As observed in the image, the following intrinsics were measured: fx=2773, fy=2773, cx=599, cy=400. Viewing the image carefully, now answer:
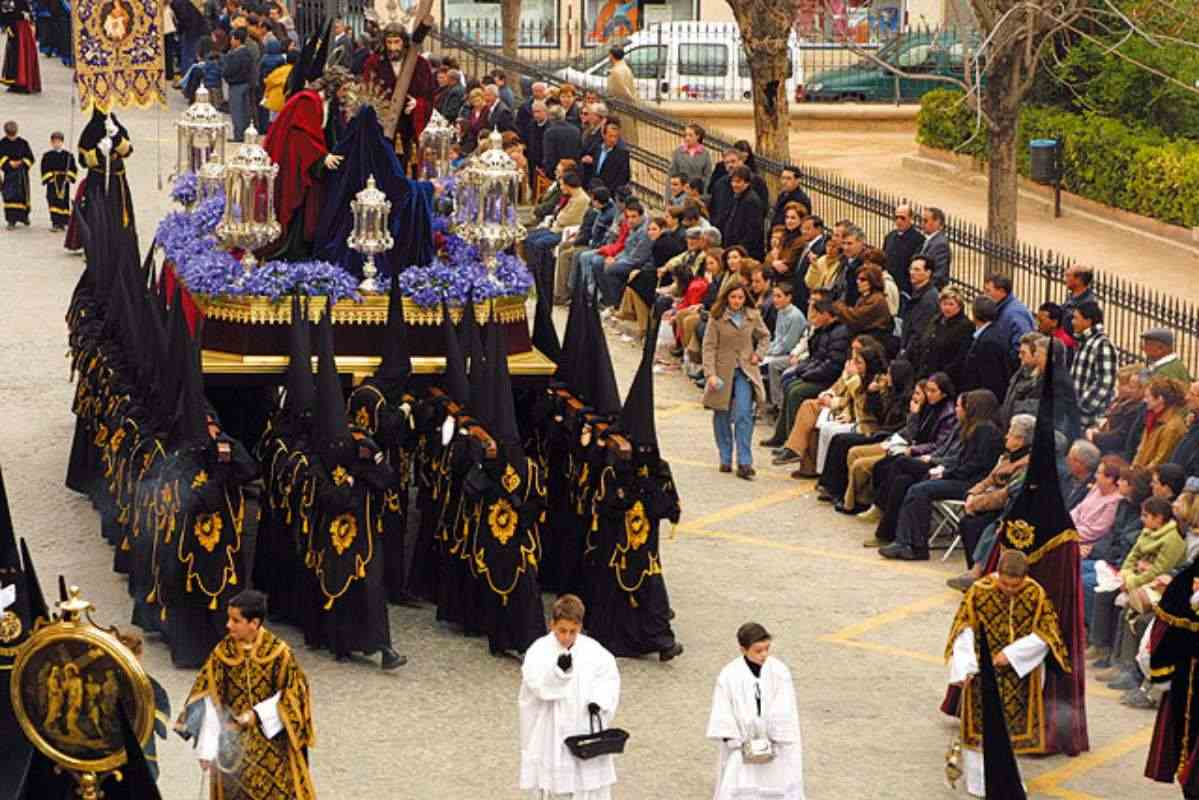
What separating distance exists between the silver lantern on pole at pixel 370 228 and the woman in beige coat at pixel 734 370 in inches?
131

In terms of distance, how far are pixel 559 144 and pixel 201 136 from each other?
10620 mm

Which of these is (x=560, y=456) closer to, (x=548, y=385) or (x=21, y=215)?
(x=548, y=385)

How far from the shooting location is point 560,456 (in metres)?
17.9

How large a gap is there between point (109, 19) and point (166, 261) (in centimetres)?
404

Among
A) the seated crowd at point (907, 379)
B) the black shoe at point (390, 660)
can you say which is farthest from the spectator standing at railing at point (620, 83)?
the black shoe at point (390, 660)

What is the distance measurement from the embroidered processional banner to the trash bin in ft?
39.5

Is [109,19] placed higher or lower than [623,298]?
higher

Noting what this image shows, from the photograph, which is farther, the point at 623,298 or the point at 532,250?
the point at 532,250

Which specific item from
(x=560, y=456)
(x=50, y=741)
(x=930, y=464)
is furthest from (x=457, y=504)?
(x=50, y=741)

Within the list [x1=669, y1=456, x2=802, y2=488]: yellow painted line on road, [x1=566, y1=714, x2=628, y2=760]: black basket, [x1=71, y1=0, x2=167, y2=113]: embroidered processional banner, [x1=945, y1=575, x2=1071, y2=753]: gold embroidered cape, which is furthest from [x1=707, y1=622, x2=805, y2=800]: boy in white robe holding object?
[x1=71, y1=0, x2=167, y2=113]: embroidered processional banner

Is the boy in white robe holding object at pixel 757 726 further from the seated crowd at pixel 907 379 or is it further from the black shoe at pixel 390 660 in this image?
the black shoe at pixel 390 660

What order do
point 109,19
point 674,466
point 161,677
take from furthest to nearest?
1. point 109,19
2. point 674,466
3. point 161,677

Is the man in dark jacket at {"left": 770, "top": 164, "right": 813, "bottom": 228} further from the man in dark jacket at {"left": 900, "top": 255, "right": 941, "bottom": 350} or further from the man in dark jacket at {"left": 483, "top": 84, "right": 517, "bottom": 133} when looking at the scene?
the man in dark jacket at {"left": 483, "top": 84, "right": 517, "bottom": 133}

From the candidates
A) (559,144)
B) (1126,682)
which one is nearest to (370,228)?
(1126,682)
